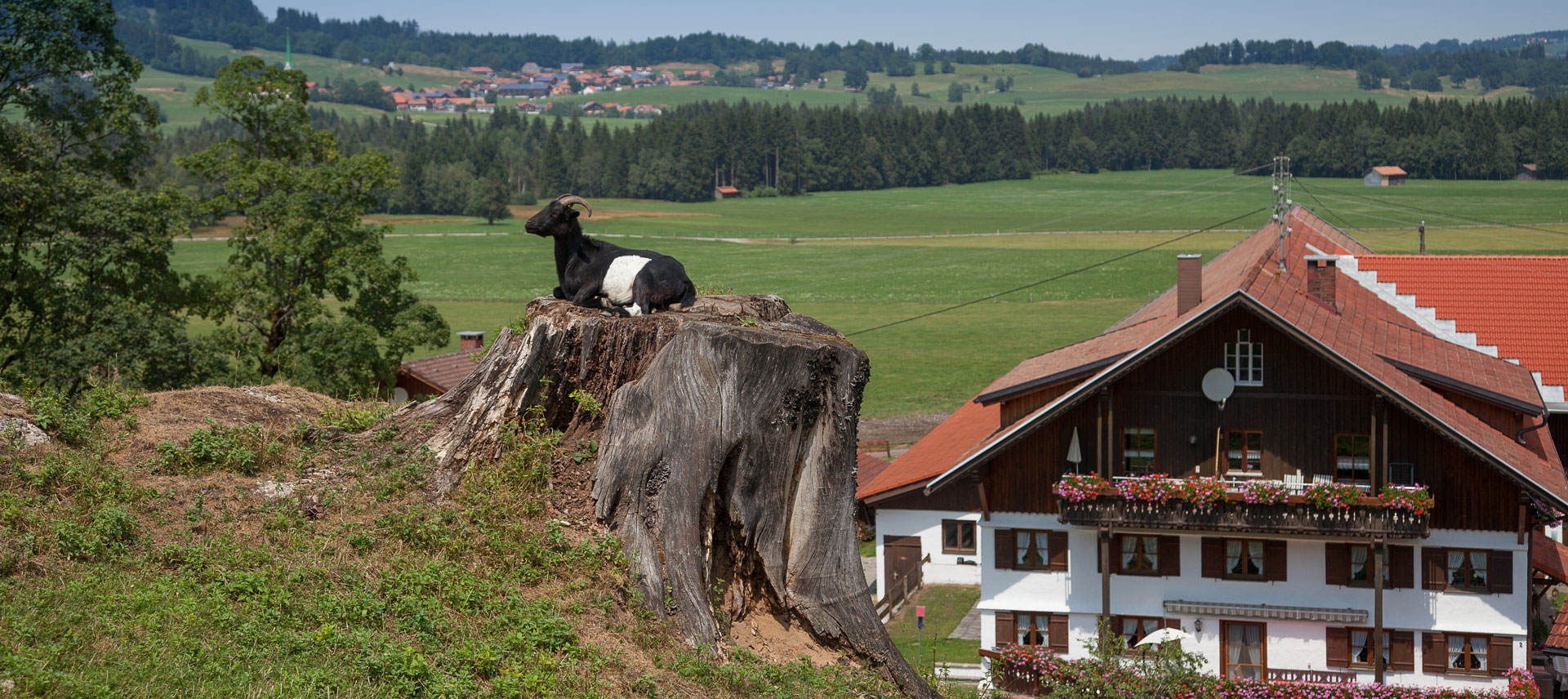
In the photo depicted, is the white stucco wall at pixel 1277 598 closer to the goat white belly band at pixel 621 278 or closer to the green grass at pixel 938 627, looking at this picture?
the green grass at pixel 938 627

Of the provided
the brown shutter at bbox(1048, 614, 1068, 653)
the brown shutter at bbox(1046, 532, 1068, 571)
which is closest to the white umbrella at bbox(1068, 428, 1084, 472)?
the brown shutter at bbox(1046, 532, 1068, 571)

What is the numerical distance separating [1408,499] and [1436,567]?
3.02 m

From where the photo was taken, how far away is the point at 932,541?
36.9 m

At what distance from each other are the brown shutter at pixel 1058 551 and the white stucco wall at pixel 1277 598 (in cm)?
16

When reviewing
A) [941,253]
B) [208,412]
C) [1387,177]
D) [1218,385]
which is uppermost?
[1387,177]

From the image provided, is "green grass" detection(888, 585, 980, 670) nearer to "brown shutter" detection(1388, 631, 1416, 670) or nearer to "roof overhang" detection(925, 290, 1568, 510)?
"roof overhang" detection(925, 290, 1568, 510)

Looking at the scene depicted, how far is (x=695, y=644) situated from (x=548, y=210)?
491 centimetres

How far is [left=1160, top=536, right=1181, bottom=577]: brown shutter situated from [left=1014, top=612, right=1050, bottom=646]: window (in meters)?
2.95

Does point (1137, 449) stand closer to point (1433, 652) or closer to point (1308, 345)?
point (1308, 345)

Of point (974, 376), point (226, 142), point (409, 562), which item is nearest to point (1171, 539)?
point (409, 562)

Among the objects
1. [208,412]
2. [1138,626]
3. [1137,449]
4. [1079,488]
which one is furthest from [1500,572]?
[208,412]

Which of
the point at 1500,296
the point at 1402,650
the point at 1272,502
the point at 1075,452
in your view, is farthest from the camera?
the point at 1500,296

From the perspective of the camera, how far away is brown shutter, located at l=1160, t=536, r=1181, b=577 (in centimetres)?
2911

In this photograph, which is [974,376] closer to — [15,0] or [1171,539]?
[1171,539]
